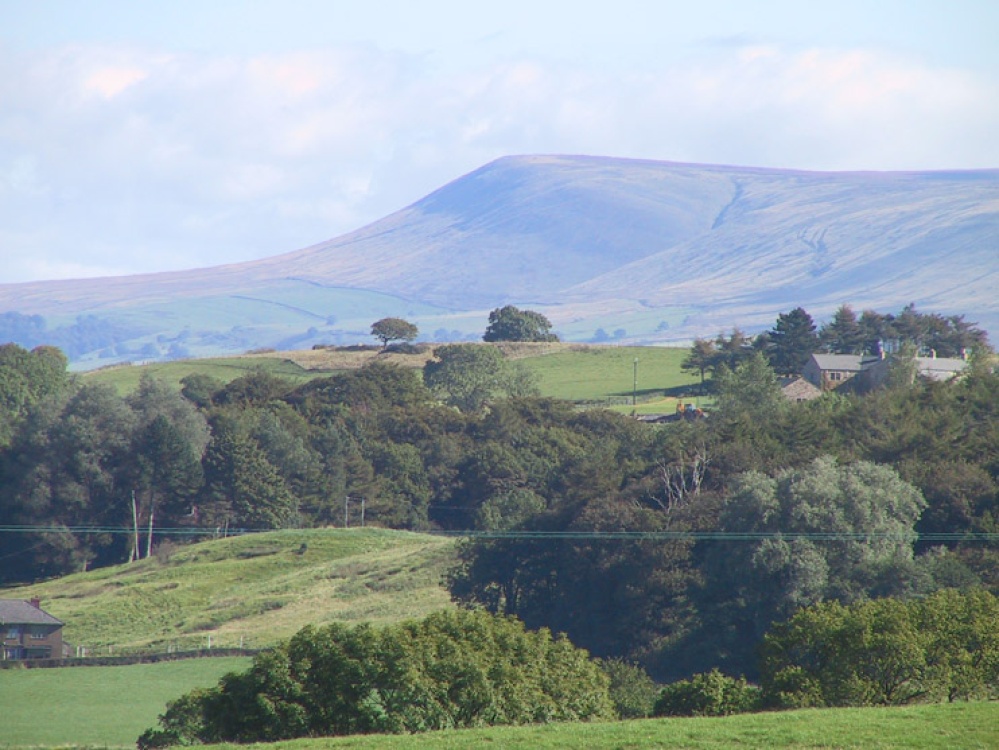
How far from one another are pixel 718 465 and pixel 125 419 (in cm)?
4346

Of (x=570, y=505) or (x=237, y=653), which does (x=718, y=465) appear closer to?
(x=570, y=505)

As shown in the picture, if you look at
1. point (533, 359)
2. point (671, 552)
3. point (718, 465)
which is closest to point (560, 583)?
point (671, 552)

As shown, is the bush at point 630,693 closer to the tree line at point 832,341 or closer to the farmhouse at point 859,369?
the farmhouse at point 859,369

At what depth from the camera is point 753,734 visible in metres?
23.3

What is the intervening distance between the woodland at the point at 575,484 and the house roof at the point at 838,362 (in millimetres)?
5908

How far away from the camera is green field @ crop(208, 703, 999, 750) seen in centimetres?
2242

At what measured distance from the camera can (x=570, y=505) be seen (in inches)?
2766

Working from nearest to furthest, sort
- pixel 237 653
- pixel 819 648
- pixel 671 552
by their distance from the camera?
1. pixel 819 648
2. pixel 237 653
3. pixel 671 552

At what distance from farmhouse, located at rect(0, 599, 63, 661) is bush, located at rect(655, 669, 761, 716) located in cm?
3765

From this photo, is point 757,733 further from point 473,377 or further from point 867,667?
point 473,377

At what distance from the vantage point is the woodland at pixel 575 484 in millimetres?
56156

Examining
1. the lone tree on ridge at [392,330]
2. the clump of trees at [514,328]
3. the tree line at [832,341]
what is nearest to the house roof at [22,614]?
the tree line at [832,341]

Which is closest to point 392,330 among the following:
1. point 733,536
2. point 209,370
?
point 209,370

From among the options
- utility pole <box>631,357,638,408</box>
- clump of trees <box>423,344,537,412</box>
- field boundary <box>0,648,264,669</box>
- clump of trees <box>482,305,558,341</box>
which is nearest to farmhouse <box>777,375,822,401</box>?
utility pole <box>631,357,638,408</box>
